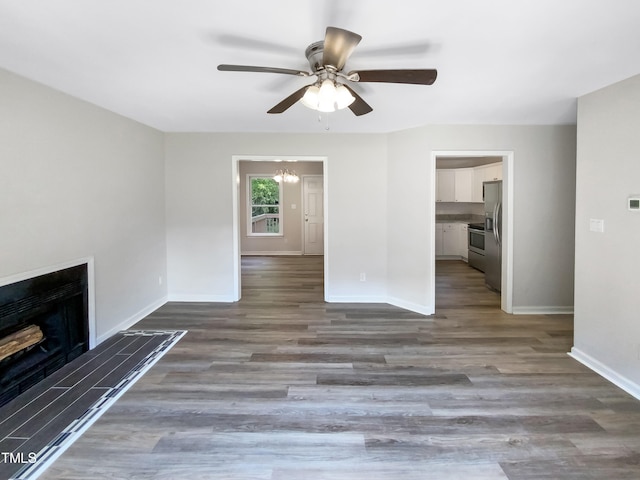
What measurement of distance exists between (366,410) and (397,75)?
2115 millimetres

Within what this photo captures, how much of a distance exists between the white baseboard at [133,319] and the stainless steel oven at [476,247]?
18.0 feet

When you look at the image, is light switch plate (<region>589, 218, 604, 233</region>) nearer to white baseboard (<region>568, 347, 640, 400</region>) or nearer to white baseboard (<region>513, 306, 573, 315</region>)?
white baseboard (<region>568, 347, 640, 400</region>)

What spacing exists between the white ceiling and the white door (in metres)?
5.85

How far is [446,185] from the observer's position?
26.0ft

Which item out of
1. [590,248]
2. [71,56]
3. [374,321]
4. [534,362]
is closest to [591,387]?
[534,362]

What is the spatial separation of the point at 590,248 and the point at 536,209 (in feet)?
4.55

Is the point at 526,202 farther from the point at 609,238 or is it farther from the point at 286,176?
the point at 286,176

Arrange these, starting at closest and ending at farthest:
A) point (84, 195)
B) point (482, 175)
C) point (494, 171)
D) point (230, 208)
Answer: point (84, 195) < point (230, 208) < point (494, 171) < point (482, 175)

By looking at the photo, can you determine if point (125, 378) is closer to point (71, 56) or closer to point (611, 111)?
point (71, 56)

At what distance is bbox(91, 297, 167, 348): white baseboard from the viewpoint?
344 centimetres

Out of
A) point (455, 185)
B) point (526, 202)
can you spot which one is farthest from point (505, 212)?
Result: point (455, 185)

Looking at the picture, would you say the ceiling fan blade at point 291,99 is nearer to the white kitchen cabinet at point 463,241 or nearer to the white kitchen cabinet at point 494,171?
the white kitchen cabinet at point 494,171

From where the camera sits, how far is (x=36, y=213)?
8.55 ft

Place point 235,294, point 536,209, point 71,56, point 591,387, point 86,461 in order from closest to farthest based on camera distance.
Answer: point 86,461
point 71,56
point 591,387
point 536,209
point 235,294
